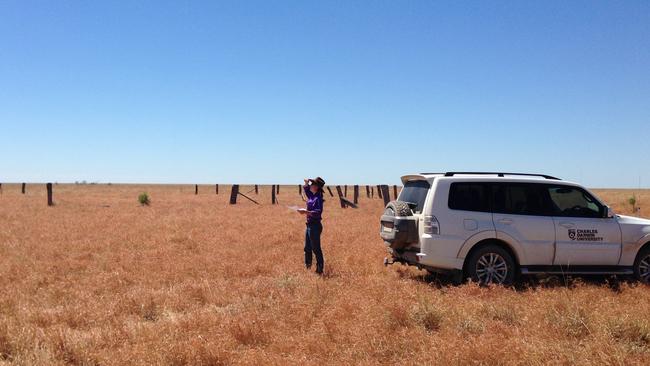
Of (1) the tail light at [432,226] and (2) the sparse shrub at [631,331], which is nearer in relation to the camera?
(2) the sparse shrub at [631,331]

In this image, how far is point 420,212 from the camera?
28.7ft

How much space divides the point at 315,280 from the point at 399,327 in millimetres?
2908

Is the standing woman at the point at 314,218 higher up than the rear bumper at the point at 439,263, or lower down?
higher up

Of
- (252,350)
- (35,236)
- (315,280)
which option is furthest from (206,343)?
(35,236)

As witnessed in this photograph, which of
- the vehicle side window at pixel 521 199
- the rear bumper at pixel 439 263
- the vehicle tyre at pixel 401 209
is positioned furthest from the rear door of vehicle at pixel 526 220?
the vehicle tyre at pixel 401 209

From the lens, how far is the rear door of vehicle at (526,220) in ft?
27.7

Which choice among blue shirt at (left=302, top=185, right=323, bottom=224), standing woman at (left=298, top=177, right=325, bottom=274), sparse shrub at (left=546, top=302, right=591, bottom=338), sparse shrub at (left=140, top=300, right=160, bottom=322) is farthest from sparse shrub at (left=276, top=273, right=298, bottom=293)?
sparse shrub at (left=546, top=302, right=591, bottom=338)

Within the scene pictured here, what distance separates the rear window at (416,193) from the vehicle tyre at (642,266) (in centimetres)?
361

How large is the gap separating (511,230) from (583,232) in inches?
48.3

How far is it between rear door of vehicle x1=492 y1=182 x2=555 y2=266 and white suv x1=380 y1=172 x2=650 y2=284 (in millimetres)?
16

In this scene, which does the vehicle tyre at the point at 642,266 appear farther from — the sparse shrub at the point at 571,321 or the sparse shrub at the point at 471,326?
the sparse shrub at the point at 471,326

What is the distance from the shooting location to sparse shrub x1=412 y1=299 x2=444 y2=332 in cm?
623

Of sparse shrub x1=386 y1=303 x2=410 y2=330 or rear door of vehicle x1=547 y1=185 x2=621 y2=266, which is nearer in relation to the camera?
sparse shrub x1=386 y1=303 x2=410 y2=330

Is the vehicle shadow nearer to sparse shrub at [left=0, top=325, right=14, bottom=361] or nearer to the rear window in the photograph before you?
the rear window
